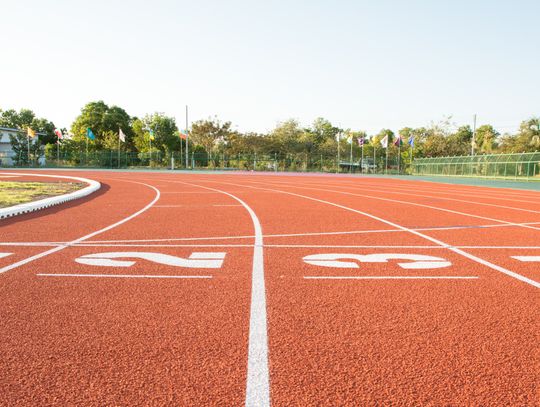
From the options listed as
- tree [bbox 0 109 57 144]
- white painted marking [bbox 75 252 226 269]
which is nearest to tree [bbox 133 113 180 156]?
tree [bbox 0 109 57 144]

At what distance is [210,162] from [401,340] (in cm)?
5503

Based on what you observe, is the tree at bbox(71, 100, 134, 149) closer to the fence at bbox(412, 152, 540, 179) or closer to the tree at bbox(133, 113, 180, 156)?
the tree at bbox(133, 113, 180, 156)

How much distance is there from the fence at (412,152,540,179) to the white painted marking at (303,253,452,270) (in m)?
32.8

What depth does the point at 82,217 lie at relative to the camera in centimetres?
1087

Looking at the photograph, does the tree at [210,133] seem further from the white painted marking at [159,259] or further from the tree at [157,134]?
the white painted marking at [159,259]

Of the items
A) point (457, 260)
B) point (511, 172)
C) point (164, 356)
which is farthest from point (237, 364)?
point (511, 172)

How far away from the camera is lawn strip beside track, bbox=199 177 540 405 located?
2.64 meters

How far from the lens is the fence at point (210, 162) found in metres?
56.6

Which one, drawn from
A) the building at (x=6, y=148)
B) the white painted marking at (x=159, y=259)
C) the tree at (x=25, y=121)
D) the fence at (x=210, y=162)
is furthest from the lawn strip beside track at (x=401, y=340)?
the tree at (x=25, y=121)

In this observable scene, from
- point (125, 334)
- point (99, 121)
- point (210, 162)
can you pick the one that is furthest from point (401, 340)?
point (99, 121)

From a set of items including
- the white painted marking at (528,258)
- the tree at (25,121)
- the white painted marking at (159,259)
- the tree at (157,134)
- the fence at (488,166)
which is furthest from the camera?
the tree at (25,121)

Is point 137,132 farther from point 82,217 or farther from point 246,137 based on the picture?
point 82,217

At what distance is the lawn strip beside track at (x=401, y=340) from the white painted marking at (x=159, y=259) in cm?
106

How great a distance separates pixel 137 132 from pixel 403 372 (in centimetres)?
8686
